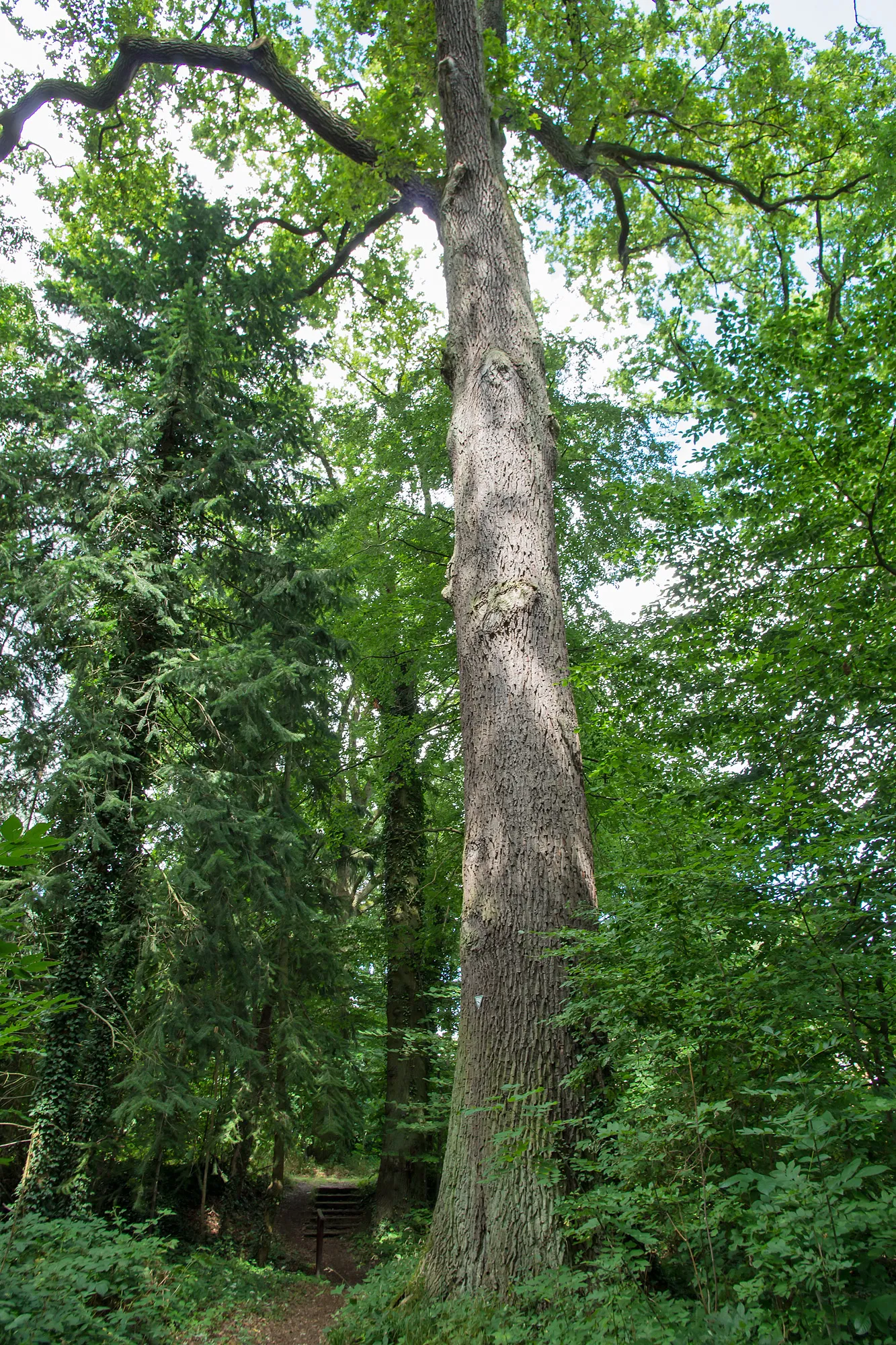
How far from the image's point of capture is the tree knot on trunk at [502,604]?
4.04 m

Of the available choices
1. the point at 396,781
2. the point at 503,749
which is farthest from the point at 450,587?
the point at 396,781

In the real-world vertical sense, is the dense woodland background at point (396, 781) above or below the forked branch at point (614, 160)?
below

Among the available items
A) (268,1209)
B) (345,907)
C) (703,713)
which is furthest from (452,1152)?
(268,1209)

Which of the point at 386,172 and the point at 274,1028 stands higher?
the point at 386,172

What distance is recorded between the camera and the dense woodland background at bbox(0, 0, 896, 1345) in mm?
2332

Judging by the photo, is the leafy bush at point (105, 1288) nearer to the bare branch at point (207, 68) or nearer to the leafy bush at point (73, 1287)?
the leafy bush at point (73, 1287)

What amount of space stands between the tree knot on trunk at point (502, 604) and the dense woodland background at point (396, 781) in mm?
948

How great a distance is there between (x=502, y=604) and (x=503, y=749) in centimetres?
Result: 84

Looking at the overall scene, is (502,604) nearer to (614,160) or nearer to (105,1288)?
(105,1288)

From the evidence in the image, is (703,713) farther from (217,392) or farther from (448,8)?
(217,392)

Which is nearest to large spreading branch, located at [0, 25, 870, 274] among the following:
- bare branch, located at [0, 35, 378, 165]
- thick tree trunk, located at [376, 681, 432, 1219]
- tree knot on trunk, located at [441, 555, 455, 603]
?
bare branch, located at [0, 35, 378, 165]

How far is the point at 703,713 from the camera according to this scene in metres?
4.86

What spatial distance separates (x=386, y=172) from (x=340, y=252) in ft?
8.09

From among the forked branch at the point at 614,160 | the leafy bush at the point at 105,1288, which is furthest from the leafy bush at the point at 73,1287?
the forked branch at the point at 614,160
